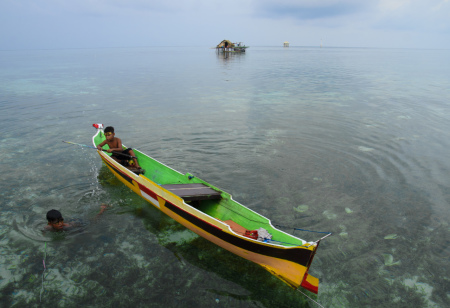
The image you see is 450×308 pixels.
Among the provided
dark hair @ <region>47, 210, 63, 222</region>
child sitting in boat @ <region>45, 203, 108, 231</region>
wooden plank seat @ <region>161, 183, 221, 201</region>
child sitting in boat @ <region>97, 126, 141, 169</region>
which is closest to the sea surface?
child sitting in boat @ <region>45, 203, 108, 231</region>

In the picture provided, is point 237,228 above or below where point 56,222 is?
above

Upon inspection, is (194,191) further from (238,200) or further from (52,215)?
(52,215)

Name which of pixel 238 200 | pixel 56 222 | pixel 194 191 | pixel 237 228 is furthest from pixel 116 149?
pixel 237 228

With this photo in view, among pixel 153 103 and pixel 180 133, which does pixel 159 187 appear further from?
pixel 153 103

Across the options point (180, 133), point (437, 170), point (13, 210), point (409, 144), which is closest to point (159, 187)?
point (13, 210)

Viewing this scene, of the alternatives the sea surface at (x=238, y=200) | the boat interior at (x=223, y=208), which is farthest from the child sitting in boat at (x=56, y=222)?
the boat interior at (x=223, y=208)

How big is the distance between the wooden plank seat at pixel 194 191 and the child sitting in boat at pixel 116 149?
3104 millimetres

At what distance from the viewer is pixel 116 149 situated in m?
11.8

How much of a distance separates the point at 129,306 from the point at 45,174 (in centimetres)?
911

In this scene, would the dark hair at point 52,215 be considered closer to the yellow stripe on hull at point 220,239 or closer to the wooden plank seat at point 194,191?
the yellow stripe on hull at point 220,239

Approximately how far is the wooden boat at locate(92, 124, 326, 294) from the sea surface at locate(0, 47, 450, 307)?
19.9 inches

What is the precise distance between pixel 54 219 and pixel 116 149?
395 cm

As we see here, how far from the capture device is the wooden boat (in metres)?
6.81

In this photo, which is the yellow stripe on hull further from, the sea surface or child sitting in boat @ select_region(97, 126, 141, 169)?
child sitting in boat @ select_region(97, 126, 141, 169)
